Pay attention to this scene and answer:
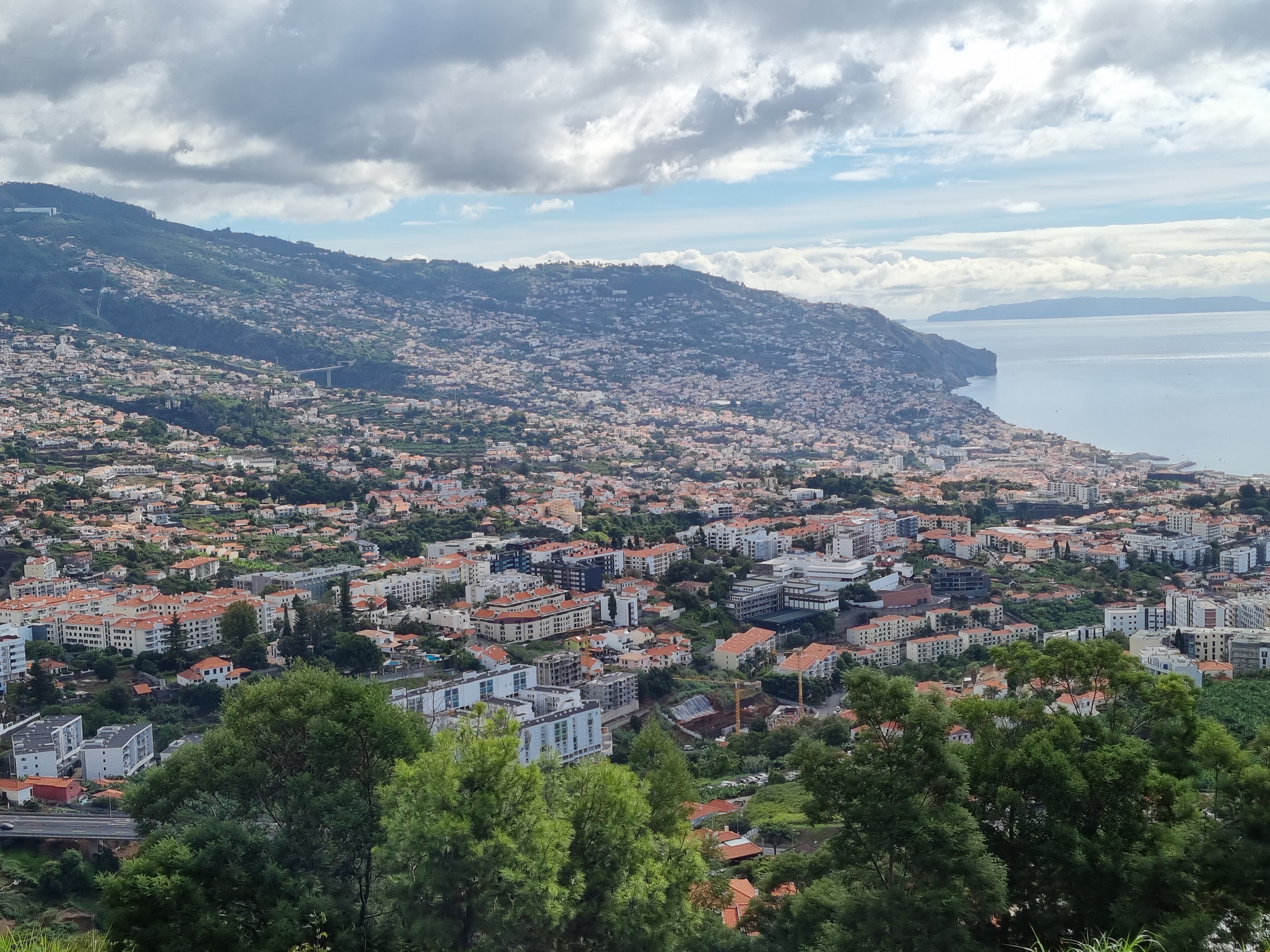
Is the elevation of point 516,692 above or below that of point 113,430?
below

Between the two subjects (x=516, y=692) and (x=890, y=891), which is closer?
(x=890, y=891)

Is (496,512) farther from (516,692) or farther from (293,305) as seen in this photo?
(293,305)

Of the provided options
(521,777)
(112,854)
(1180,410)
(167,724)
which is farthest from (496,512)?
(1180,410)

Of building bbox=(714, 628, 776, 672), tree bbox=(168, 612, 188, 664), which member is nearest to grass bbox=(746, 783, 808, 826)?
building bbox=(714, 628, 776, 672)

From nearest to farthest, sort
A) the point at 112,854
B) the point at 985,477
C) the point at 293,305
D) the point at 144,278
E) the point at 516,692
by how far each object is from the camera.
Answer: the point at 112,854 → the point at 516,692 → the point at 985,477 → the point at 144,278 → the point at 293,305

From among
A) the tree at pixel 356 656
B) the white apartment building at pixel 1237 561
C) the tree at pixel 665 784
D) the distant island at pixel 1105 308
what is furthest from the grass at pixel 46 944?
the distant island at pixel 1105 308

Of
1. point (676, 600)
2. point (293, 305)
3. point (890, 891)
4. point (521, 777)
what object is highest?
point (293, 305)

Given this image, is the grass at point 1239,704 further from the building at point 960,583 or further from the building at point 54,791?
the building at point 54,791
